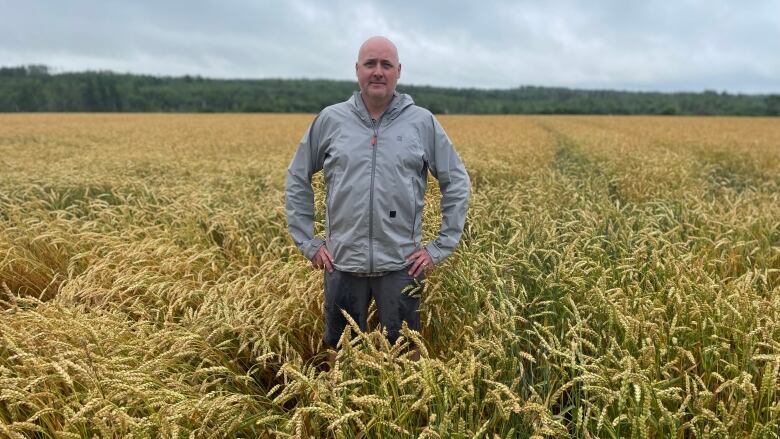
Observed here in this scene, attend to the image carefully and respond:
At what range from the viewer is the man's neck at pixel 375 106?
269 centimetres

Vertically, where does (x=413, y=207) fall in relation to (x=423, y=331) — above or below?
above

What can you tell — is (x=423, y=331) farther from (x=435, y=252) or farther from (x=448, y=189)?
(x=448, y=189)

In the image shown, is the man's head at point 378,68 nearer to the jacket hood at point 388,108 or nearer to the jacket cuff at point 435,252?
the jacket hood at point 388,108

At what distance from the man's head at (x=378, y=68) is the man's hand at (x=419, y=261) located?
0.91 metres

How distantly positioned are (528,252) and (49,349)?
9.65ft

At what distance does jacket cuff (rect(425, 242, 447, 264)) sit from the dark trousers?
151 millimetres

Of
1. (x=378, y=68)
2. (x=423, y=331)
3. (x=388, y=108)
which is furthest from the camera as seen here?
(x=423, y=331)

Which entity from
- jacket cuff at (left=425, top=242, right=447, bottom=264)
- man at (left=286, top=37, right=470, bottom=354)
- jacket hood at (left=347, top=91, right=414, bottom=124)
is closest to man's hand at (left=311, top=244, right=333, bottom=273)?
man at (left=286, top=37, right=470, bottom=354)

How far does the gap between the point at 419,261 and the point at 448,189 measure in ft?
1.57

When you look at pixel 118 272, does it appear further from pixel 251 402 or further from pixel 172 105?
pixel 172 105

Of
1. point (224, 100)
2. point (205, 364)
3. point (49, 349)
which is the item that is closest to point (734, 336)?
point (205, 364)

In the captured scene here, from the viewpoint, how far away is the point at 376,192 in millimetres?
2639

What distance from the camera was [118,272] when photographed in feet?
12.1

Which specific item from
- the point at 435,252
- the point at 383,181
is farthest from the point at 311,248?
the point at 435,252
